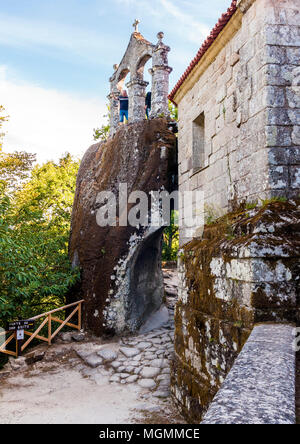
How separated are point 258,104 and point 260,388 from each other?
3.11 m

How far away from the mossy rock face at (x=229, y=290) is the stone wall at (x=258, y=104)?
380 millimetres

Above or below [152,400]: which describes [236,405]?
above

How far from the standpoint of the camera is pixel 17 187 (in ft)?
52.3

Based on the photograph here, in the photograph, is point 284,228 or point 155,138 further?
point 155,138

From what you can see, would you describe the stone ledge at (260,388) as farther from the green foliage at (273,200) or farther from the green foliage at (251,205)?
the green foliage at (251,205)

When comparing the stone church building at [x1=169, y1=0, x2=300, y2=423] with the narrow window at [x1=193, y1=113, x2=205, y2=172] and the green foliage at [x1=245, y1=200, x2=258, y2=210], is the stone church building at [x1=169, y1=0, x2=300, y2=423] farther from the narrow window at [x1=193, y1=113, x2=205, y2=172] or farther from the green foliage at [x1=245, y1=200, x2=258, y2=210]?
the narrow window at [x1=193, y1=113, x2=205, y2=172]

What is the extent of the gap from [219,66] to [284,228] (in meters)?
3.19

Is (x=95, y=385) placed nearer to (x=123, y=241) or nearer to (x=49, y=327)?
(x=49, y=327)

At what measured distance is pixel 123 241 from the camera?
8117mm

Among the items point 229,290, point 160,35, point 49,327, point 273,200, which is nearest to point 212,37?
point 273,200

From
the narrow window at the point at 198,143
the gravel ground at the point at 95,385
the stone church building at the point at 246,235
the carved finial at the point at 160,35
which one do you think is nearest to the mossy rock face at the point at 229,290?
the stone church building at the point at 246,235

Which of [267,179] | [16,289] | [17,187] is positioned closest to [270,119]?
[267,179]

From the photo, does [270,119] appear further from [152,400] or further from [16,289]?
[16,289]

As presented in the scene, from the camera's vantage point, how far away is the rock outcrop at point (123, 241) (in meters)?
8.05
